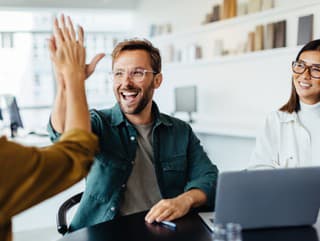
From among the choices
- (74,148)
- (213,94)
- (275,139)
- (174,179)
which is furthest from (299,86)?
(213,94)

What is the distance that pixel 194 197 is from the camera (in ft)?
5.49

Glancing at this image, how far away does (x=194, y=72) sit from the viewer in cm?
557

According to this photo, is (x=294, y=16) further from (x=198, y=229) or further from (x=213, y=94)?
(x=198, y=229)

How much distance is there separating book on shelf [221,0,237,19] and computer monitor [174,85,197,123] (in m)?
0.88

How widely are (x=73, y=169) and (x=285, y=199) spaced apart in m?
0.71

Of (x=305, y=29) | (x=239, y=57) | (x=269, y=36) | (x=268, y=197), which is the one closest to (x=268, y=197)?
(x=268, y=197)

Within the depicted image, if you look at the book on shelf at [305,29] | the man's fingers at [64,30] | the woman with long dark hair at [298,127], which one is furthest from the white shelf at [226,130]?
the man's fingers at [64,30]

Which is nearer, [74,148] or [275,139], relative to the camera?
[74,148]

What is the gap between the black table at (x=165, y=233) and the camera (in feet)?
4.46

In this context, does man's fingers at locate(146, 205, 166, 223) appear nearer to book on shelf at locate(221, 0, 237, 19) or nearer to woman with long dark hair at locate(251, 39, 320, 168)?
woman with long dark hair at locate(251, 39, 320, 168)

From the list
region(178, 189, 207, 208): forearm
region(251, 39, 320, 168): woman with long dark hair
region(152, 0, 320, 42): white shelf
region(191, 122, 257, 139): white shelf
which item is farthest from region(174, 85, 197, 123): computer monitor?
region(178, 189, 207, 208): forearm

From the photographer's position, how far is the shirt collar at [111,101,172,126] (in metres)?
1.85

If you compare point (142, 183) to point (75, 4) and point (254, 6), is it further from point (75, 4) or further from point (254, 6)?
point (75, 4)

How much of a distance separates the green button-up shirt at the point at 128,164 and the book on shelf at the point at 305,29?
250cm
